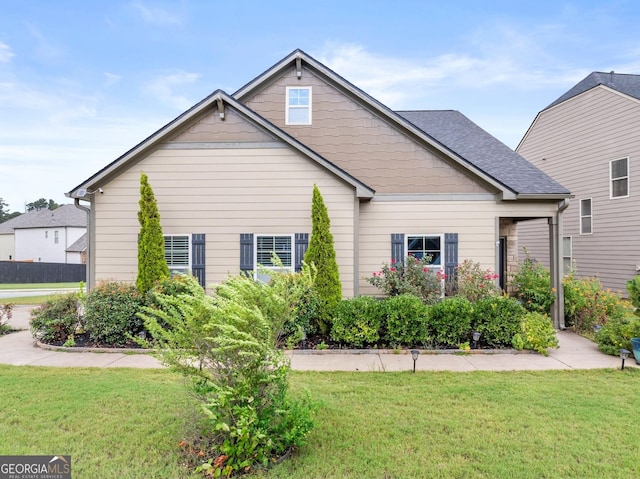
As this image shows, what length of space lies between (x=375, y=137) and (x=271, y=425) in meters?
8.20

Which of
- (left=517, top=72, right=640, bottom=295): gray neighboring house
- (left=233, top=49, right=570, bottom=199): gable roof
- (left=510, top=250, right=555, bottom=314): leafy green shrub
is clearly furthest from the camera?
(left=517, top=72, right=640, bottom=295): gray neighboring house

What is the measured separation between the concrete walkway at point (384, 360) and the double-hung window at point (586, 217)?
8763 mm

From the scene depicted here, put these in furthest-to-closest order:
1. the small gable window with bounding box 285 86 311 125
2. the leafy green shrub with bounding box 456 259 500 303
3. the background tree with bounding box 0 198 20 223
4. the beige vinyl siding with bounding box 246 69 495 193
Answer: the background tree with bounding box 0 198 20 223 < the small gable window with bounding box 285 86 311 125 < the beige vinyl siding with bounding box 246 69 495 193 < the leafy green shrub with bounding box 456 259 500 303

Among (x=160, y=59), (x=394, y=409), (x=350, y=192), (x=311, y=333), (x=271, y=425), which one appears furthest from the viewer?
(x=160, y=59)

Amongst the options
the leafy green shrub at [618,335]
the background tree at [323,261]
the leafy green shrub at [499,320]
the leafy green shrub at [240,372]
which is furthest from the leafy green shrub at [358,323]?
the leafy green shrub at [618,335]

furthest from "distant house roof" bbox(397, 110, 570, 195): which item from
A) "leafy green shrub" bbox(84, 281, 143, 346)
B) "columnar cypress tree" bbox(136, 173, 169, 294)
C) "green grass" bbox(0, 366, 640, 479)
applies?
"leafy green shrub" bbox(84, 281, 143, 346)

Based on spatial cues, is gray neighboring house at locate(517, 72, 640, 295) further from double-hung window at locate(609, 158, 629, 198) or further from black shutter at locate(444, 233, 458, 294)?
black shutter at locate(444, 233, 458, 294)

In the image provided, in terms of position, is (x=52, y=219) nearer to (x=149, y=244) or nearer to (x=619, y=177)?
(x=149, y=244)

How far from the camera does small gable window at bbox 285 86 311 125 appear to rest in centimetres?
1031

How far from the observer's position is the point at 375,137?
10.1 meters

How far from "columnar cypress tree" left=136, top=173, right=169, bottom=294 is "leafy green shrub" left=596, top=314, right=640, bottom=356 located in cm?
896

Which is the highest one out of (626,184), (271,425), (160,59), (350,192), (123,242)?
(160,59)

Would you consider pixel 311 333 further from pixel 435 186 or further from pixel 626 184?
pixel 626 184

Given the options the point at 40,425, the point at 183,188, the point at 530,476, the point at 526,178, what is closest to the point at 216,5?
the point at 183,188
